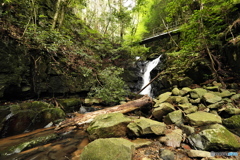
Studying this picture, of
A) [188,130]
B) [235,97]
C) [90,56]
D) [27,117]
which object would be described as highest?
[90,56]

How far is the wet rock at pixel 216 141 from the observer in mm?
2023

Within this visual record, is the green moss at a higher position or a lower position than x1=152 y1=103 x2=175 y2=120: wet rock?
lower

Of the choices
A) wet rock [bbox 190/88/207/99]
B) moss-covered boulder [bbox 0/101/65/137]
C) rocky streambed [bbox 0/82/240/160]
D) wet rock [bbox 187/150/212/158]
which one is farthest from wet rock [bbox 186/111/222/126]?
moss-covered boulder [bbox 0/101/65/137]

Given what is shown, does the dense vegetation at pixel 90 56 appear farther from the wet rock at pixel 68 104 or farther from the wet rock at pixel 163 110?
the wet rock at pixel 163 110

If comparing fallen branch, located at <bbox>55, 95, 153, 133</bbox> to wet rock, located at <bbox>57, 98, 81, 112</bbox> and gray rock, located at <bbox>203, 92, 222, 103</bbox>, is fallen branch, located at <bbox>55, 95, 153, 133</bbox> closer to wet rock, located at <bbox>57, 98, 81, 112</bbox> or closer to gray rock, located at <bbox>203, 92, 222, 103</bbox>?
gray rock, located at <bbox>203, 92, 222, 103</bbox>

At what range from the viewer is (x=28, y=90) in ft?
18.5

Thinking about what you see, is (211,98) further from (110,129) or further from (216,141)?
(110,129)

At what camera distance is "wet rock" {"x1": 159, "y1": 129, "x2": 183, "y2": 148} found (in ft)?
8.05

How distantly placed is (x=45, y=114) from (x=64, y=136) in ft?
5.42

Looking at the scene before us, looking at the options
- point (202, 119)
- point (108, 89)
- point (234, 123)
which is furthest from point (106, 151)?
point (108, 89)

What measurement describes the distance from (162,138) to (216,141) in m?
1.07

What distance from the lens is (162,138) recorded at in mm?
2670

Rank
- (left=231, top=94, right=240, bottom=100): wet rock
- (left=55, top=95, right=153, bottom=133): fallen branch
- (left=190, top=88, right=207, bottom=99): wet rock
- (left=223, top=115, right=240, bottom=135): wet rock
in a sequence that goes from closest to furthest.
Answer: (left=223, top=115, right=240, bottom=135): wet rock → (left=231, top=94, right=240, bottom=100): wet rock → (left=55, top=95, right=153, bottom=133): fallen branch → (left=190, top=88, right=207, bottom=99): wet rock

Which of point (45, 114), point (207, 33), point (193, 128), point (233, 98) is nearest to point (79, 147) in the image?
point (45, 114)
